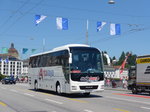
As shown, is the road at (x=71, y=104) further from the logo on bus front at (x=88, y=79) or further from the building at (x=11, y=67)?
the building at (x=11, y=67)

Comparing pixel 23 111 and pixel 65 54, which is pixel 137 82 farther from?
pixel 23 111

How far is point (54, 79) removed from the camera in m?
24.4

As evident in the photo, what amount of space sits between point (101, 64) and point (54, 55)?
4388 mm

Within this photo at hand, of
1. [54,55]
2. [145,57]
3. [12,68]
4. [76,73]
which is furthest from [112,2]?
[12,68]

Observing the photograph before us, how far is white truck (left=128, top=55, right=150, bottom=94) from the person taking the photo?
2675 cm

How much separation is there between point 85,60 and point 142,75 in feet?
26.3

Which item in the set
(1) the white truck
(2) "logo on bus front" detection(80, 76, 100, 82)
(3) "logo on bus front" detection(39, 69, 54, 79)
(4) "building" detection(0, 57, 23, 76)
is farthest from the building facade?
(2) "logo on bus front" detection(80, 76, 100, 82)

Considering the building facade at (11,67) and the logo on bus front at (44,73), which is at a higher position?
the building facade at (11,67)

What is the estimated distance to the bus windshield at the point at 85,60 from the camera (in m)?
21.1

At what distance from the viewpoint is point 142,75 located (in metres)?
27.4

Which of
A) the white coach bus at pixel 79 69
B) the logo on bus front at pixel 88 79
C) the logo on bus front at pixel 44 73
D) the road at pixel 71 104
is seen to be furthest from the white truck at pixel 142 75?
the logo on bus front at pixel 44 73

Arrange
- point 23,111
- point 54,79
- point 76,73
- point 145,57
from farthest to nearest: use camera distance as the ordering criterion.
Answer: point 145,57
point 54,79
point 76,73
point 23,111

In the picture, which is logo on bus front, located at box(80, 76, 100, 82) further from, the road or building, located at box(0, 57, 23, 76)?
building, located at box(0, 57, 23, 76)

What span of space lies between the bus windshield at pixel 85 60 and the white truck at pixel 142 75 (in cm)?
665
